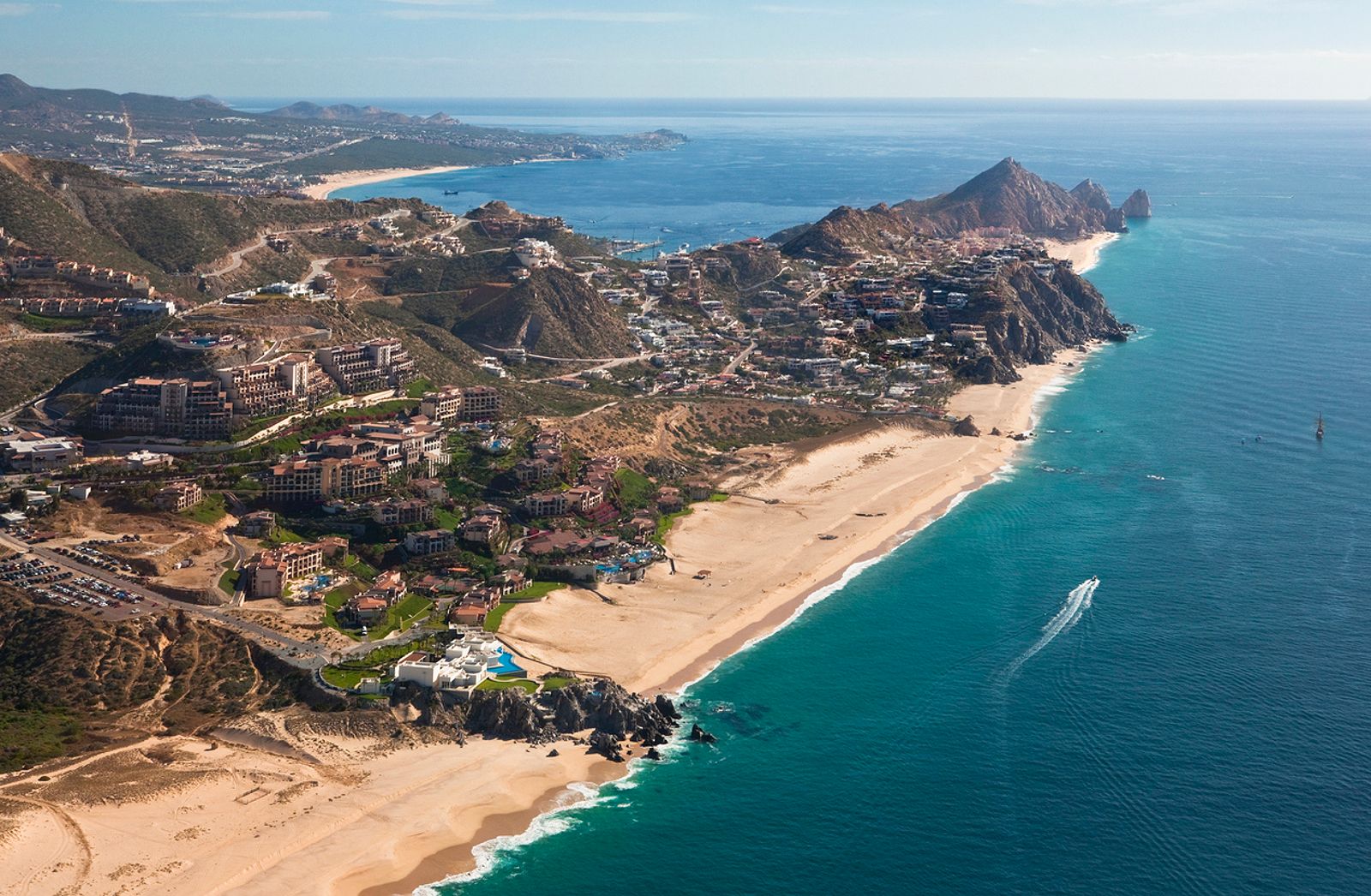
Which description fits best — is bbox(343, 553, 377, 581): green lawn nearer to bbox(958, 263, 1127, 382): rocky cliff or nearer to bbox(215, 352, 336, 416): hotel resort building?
A: bbox(215, 352, 336, 416): hotel resort building

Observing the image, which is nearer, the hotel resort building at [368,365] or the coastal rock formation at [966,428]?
the hotel resort building at [368,365]

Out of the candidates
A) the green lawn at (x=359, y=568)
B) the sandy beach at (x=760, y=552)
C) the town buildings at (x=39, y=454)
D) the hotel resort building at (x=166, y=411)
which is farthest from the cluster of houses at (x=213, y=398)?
the sandy beach at (x=760, y=552)

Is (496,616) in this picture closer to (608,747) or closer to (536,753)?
(536,753)

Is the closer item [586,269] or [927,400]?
[927,400]

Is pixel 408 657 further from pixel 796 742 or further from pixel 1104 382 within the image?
pixel 1104 382

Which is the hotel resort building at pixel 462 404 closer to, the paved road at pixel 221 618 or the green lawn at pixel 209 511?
the green lawn at pixel 209 511

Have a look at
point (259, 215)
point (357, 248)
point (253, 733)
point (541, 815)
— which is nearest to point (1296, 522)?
point (541, 815)
